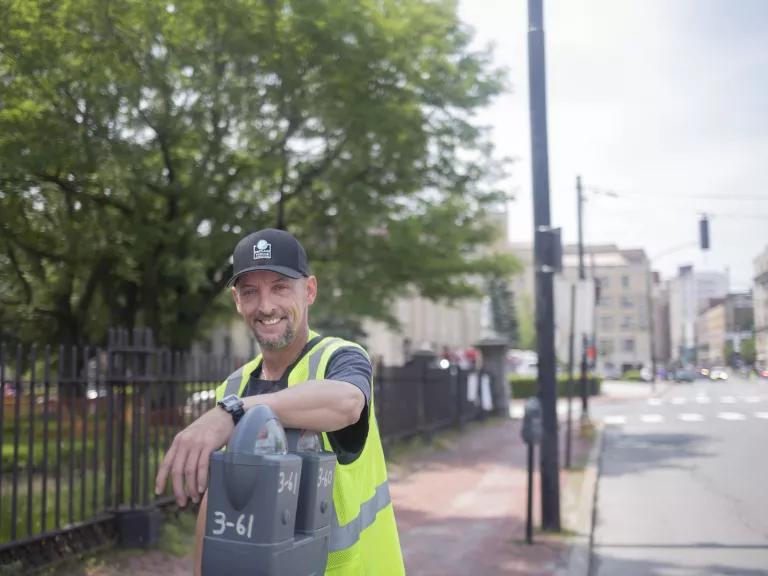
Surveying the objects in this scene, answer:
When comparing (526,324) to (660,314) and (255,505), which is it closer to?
(660,314)

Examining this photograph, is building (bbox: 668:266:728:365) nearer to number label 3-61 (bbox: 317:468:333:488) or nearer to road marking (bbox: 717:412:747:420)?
road marking (bbox: 717:412:747:420)

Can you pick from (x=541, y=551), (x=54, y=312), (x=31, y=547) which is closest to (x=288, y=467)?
(x=31, y=547)

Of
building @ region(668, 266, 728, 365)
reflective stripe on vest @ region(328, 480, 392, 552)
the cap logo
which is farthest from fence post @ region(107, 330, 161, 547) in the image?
building @ region(668, 266, 728, 365)

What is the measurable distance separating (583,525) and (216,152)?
8724 mm

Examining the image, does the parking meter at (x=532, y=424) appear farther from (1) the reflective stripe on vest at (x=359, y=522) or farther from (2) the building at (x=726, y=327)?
(2) the building at (x=726, y=327)

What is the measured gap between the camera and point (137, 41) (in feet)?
43.8

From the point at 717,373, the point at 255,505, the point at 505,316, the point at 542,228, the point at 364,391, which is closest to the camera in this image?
the point at 255,505

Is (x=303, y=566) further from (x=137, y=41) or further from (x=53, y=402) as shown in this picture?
(x=137, y=41)

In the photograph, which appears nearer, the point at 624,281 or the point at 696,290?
the point at 696,290

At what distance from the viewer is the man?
1956 mm

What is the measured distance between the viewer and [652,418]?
92.5ft

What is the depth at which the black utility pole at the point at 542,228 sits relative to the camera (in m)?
9.47

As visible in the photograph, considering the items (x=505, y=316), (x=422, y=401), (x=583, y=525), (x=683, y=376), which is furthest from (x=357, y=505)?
(x=505, y=316)

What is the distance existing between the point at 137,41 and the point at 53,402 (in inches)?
306
